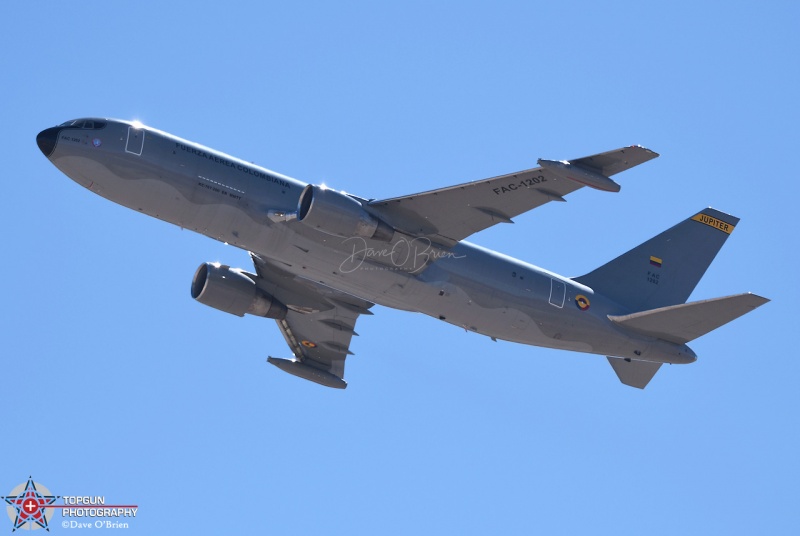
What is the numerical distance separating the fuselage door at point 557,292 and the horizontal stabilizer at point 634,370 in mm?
4418

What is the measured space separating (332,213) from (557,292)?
10.7 m

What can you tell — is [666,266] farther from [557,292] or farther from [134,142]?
[134,142]

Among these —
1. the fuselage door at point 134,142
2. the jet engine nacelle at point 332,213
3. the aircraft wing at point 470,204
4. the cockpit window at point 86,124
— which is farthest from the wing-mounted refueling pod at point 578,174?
the cockpit window at point 86,124

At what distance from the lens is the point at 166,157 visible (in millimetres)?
39000

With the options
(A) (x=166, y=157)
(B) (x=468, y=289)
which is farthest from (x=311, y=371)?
(A) (x=166, y=157)

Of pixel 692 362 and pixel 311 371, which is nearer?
pixel 692 362

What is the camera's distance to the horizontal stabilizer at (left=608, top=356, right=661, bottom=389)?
4694 cm

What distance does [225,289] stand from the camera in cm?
4519

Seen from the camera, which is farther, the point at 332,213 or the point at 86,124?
the point at 86,124

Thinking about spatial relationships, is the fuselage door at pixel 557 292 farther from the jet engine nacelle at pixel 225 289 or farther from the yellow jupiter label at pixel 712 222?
the jet engine nacelle at pixel 225 289

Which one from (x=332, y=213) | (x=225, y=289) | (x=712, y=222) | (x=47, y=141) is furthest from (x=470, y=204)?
(x=47, y=141)

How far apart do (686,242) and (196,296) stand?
21.0 meters

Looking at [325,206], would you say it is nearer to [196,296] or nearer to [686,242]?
[196,296]

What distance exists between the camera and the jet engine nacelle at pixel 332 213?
38.2 m
